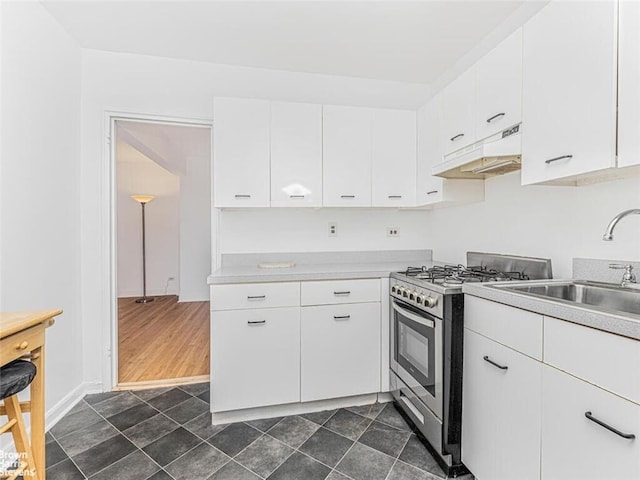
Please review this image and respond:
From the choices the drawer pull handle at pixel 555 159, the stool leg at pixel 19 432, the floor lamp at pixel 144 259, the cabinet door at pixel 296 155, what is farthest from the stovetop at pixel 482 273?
the floor lamp at pixel 144 259

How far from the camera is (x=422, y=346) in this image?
1.78 meters

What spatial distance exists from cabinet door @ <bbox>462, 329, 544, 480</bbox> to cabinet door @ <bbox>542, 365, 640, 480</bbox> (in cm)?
5

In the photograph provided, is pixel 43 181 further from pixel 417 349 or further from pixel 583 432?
pixel 583 432

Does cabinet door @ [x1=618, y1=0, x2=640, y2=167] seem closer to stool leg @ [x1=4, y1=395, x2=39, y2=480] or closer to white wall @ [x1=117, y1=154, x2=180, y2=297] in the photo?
stool leg @ [x1=4, y1=395, x2=39, y2=480]

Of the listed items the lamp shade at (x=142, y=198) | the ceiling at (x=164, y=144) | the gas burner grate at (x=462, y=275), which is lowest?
the gas burner grate at (x=462, y=275)

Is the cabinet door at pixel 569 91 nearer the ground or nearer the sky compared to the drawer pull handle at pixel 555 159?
nearer the sky

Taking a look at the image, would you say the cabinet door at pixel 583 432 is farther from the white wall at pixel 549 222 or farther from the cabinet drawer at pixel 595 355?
the white wall at pixel 549 222

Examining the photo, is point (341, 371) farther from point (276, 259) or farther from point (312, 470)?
point (276, 259)

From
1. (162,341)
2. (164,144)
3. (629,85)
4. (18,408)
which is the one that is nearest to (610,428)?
(629,85)

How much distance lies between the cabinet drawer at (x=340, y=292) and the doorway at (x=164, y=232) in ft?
6.78

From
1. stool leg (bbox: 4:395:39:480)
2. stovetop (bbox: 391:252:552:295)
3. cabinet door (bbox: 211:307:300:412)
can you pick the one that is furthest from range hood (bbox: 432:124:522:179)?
stool leg (bbox: 4:395:39:480)

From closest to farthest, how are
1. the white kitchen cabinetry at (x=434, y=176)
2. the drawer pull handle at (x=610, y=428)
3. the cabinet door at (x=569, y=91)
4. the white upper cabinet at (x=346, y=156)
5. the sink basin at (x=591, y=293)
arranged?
the drawer pull handle at (x=610, y=428)
the cabinet door at (x=569, y=91)
the sink basin at (x=591, y=293)
the white kitchen cabinetry at (x=434, y=176)
the white upper cabinet at (x=346, y=156)

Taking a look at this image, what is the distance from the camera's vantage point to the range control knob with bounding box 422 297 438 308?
1.63m

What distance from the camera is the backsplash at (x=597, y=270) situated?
140 centimetres
